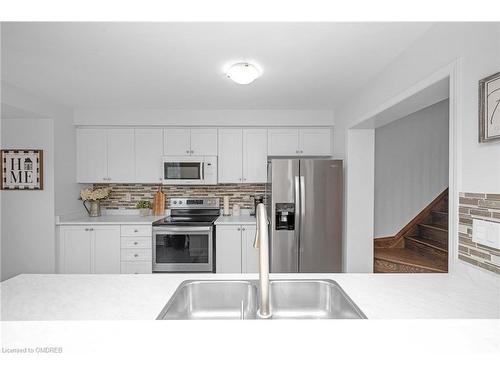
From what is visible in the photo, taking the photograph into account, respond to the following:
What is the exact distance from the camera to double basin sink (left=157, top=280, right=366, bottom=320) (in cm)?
120

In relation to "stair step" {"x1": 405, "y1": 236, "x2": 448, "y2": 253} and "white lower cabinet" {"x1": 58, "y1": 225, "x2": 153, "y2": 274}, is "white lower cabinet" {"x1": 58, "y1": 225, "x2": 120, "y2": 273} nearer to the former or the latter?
"white lower cabinet" {"x1": 58, "y1": 225, "x2": 153, "y2": 274}

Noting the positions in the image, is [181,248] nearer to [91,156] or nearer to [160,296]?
[91,156]

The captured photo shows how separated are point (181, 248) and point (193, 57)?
2131mm

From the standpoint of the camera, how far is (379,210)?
13.5 ft

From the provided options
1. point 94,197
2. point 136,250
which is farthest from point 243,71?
point 94,197

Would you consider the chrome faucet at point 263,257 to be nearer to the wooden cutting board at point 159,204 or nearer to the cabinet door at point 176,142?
the cabinet door at point 176,142

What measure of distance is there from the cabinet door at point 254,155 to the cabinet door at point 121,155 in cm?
149

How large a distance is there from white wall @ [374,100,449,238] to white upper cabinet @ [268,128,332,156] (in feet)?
3.23

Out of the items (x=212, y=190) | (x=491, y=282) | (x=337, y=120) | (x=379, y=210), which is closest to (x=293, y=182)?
(x=337, y=120)

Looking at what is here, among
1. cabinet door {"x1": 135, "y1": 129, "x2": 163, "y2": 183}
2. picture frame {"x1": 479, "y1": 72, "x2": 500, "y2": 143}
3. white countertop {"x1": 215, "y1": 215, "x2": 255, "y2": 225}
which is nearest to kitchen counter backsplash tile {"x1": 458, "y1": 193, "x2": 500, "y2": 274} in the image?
picture frame {"x1": 479, "y1": 72, "x2": 500, "y2": 143}

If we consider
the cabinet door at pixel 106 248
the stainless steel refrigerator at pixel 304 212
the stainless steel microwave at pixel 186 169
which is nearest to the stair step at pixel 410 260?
the stainless steel refrigerator at pixel 304 212

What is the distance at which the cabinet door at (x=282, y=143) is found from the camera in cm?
377
